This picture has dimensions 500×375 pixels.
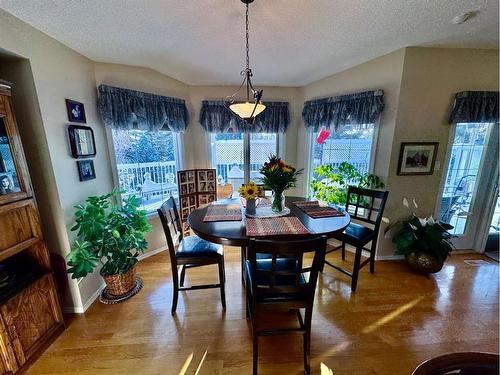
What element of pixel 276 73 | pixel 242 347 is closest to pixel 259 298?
pixel 242 347

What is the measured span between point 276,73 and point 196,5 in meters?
1.57

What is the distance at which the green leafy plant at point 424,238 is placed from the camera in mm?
2268

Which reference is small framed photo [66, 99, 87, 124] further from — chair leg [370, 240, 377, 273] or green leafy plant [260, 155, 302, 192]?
chair leg [370, 240, 377, 273]

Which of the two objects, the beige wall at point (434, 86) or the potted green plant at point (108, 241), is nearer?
the potted green plant at point (108, 241)

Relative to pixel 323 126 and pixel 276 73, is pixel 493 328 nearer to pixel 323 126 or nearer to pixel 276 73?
pixel 323 126

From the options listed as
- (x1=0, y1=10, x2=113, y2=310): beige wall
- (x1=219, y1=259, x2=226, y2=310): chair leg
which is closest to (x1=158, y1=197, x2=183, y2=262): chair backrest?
(x1=219, y1=259, x2=226, y2=310): chair leg

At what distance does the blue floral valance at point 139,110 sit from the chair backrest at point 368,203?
93.9 inches

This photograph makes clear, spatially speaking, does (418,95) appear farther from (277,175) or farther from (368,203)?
(277,175)

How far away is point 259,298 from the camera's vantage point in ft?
4.27

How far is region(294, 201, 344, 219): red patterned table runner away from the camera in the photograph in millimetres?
1879

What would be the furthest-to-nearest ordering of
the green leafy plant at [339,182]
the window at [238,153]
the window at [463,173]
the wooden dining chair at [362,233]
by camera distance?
the window at [238,153] → the green leafy plant at [339,182] → the window at [463,173] → the wooden dining chair at [362,233]

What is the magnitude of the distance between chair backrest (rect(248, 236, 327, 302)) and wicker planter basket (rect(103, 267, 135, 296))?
142 cm

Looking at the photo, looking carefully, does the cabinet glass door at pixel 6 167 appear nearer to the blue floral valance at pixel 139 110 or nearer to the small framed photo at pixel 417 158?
the blue floral valance at pixel 139 110

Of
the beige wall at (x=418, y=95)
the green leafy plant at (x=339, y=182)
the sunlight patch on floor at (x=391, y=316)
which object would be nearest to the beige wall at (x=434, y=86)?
the beige wall at (x=418, y=95)
